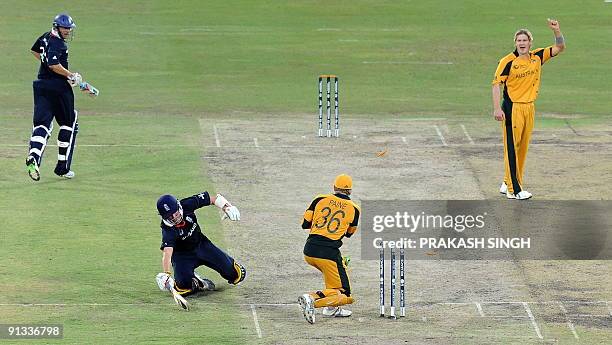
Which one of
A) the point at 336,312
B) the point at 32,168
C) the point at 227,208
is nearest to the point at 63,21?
the point at 32,168

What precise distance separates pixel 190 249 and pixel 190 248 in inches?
0.8

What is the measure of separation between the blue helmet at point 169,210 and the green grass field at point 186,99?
101 cm

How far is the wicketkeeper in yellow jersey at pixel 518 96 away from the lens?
77.2 feet

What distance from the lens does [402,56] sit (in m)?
38.4

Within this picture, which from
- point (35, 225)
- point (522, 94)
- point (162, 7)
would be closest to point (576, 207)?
point (522, 94)

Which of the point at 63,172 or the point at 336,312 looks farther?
the point at 63,172

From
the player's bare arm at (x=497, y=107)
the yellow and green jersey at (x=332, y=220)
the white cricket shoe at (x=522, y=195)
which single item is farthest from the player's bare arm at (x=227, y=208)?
the white cricket shoe at (x=522, y=195)

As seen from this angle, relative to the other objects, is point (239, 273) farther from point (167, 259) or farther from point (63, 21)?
point (63, 21)

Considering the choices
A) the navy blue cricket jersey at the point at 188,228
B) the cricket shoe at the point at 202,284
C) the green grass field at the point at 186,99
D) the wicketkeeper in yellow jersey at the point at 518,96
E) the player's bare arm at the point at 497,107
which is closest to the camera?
the green grass field at the point at 186,99

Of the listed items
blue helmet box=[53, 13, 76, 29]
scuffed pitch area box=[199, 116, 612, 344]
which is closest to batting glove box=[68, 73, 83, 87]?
blue helmet box=[53, 13, 76, 29]

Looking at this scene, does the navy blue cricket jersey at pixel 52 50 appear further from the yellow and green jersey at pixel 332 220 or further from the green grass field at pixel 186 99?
the yellow and green jersey at pixel 332 220

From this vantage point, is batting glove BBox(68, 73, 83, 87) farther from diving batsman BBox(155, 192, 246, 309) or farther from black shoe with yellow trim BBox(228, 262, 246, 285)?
black shoe with yellow trim BBox(228, 262, 246, 285)

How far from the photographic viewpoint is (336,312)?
18.0 meters

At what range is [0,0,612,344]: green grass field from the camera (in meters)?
18.6
